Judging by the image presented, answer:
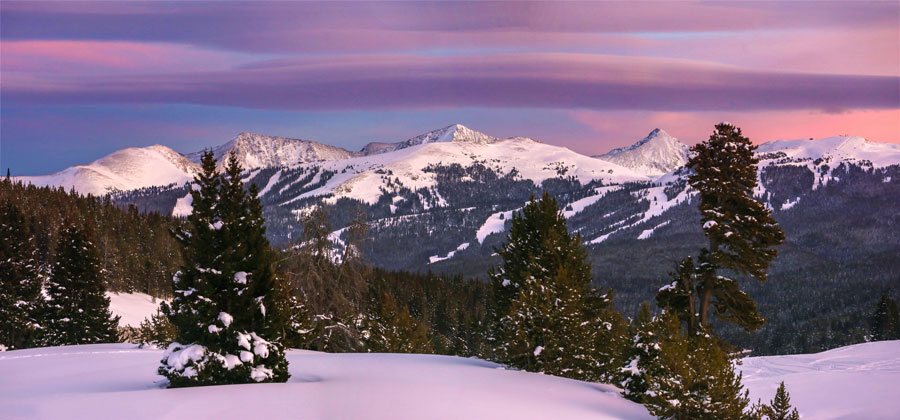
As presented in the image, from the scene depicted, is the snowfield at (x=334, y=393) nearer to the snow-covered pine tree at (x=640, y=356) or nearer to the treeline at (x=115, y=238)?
the snow-covered pine tree at (x=640, y=356)

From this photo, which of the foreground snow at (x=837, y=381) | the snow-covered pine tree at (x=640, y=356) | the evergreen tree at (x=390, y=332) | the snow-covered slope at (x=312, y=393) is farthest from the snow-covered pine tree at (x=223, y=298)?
the evergreen tree at (x=390, y=332)

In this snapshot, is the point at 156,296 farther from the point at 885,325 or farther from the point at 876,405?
the point at 885,325

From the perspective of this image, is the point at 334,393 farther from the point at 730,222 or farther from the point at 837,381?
the point at 837,381

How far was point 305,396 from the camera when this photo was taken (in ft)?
59.4

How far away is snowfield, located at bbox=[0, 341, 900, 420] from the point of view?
16.2 m

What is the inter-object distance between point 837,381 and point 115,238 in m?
106

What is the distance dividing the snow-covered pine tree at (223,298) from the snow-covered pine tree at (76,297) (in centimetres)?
3378

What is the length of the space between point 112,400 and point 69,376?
6859 millimetres

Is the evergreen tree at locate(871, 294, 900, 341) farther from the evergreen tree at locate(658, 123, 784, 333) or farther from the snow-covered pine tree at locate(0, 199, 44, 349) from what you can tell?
the snow-covered pine tree at locate(0, 199, 44, 349)

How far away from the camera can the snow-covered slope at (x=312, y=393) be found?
52.6ft

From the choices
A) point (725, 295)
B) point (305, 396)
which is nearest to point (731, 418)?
point (725, 295)

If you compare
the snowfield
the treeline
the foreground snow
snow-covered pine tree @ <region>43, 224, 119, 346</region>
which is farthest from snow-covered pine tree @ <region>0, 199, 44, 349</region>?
the foreground snow

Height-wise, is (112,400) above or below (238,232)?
below

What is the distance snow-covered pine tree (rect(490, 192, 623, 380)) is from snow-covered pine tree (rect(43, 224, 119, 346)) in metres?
31.1
